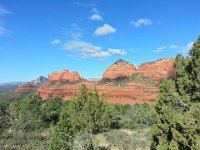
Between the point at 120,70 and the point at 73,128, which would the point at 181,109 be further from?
the point at 120,70

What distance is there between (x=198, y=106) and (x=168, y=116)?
7.48 feet

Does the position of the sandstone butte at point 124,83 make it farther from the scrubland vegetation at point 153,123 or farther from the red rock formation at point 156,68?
the scrubland vegetation at point 153,123

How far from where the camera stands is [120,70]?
522 feet

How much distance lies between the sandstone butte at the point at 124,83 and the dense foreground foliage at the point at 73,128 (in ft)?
240

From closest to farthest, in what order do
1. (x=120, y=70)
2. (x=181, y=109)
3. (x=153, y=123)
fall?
(x=181, y=109) < (x=153, y=123) < (x=120, y=70)

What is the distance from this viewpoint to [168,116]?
14969 millimetres

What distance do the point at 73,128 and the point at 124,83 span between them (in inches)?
4862

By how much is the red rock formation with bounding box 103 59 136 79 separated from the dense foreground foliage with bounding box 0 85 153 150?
10558 centimetres

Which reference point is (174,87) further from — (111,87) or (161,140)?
(111,87)

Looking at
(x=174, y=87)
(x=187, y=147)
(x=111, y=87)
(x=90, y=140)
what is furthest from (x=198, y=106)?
(x=111, y=87)

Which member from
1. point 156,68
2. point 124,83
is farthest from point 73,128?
point 156,68

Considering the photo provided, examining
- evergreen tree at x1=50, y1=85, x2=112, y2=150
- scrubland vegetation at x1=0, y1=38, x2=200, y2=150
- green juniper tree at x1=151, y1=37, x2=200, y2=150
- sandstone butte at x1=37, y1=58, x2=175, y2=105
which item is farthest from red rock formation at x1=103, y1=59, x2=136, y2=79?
green juniper tree at x1=151, y1=37, x2=200, y2=150

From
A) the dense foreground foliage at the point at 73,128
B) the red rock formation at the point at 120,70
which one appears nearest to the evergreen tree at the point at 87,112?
the dense foreground foliage at the point at 73,128

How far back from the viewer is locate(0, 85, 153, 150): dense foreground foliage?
19.5 metres
